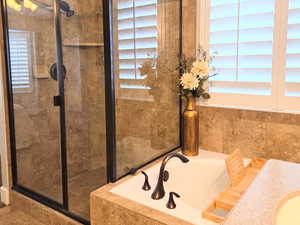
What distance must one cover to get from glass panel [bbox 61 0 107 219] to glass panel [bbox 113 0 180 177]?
48 cm

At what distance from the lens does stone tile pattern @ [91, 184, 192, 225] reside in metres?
1.28

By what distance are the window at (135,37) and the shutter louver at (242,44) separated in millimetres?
466

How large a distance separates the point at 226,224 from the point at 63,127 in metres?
1.64

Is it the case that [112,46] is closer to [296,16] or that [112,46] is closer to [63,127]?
[63,127]

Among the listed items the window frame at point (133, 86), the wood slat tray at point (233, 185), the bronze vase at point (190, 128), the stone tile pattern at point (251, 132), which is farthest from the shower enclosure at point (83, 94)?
the wood slat tray at point (233, 185)

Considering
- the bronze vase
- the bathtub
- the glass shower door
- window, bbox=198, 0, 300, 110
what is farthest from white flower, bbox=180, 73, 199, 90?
the glass shower door

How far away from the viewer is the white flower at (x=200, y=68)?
1.94 m

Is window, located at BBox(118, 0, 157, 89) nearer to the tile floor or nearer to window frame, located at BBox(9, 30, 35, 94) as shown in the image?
window frame, located at BBox(9, 30, 35, 94)

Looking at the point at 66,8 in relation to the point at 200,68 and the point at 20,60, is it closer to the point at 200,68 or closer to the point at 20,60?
the point at 20,60

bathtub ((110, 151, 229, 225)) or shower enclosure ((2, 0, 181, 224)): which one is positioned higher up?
shower enclosure ((2, 0, 181, 224))

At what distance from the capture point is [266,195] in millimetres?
1169

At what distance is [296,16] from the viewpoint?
5.72 feet

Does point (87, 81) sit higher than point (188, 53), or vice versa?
point (188, 53)

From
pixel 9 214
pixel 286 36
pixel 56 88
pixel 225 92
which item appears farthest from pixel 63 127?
pixel 286 36
